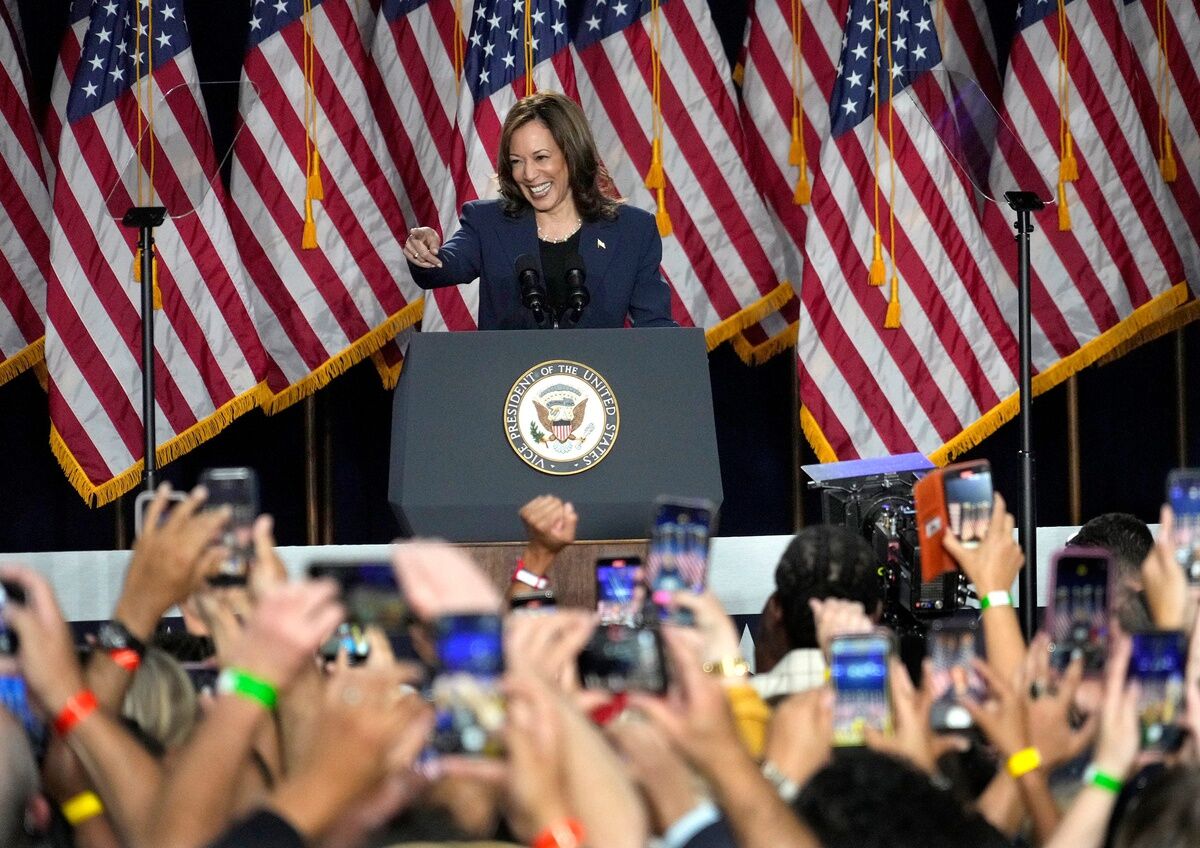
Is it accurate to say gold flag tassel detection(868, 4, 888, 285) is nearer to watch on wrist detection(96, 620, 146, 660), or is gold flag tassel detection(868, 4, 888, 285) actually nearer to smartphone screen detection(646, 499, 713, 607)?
smartphone screen detection(646, 499, 713, 607)

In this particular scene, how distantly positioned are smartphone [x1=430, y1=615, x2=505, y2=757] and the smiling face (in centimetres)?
244

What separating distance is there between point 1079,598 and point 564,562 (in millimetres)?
1373

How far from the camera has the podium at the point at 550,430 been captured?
308 cm

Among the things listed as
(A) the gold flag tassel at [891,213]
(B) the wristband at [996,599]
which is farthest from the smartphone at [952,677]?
(A) the gold flag tassel at [891,213]

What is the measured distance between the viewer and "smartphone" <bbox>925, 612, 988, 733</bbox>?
1.73 m

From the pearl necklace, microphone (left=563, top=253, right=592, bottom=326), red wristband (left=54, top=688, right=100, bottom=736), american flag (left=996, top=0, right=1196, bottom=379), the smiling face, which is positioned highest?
american flag (left=996, top=0, right=1196, bottom=379)

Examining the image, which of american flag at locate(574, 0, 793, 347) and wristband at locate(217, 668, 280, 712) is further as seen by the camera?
american flag at locate(574, 0, 793, 347)

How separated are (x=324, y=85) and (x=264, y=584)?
14.3ft

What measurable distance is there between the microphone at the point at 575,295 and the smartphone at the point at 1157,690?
1994 millimetres

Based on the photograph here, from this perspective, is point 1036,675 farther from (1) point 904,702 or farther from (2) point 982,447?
(2) point 982,447

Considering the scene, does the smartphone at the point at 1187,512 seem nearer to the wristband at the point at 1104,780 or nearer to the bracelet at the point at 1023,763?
the bracelet at the point at 1023,763

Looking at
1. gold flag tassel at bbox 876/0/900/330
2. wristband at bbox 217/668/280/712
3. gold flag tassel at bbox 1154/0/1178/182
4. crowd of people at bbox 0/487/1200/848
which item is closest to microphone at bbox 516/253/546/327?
crowd of people at bbox 0/487/1200/848

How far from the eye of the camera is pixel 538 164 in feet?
11.7

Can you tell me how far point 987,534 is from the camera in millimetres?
A: 1978
